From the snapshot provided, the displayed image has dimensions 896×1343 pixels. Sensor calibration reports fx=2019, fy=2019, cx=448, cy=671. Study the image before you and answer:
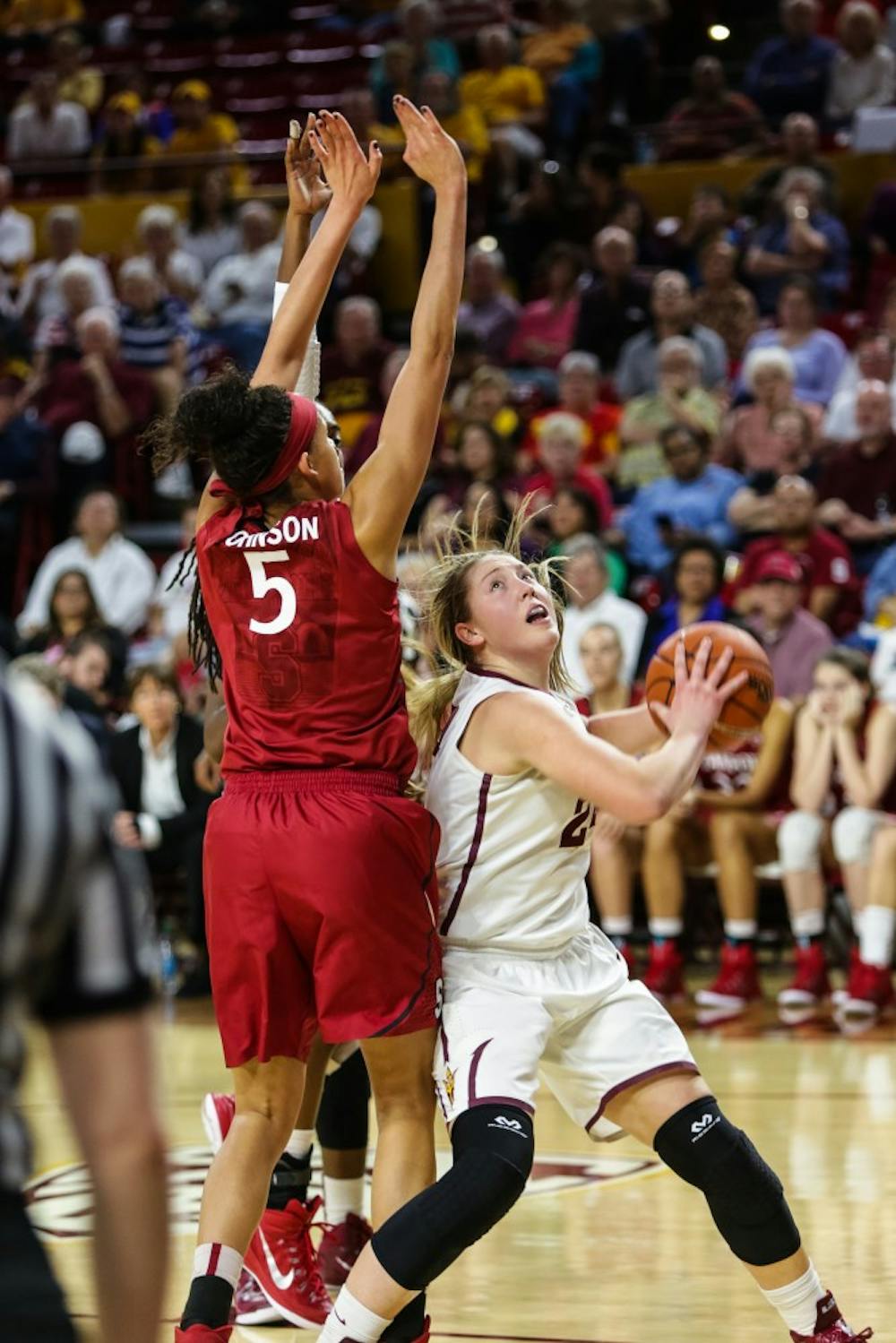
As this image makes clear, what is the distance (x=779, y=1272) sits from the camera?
3.36 meters

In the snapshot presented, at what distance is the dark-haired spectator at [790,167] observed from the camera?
11.8m

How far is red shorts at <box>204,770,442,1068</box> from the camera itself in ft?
10.7

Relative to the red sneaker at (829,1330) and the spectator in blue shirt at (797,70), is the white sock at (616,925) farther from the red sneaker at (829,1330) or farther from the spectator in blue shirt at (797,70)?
the spectator in blue shirt at (797,70)

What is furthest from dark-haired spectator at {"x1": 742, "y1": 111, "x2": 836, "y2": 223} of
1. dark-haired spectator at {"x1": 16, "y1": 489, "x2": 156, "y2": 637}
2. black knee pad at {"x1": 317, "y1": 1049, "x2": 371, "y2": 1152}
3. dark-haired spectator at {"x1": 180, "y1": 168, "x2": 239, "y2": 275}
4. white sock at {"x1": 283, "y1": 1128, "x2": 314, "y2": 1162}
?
white sock at {"x1": 283, "y1": 1128, "x2": 314, "y2": 1162}

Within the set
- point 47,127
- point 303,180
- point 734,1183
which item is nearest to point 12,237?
point 47,127

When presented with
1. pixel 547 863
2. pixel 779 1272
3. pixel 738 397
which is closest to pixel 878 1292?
pixel 779 1272

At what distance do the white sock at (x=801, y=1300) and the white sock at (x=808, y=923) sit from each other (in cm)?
440

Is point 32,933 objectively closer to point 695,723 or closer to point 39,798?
point 39,798

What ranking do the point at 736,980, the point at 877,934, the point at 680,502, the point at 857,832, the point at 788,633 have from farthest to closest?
1. the point at 680,502
2. the point at 788,633
3. the point at 736,980
4. the point at 857,832
5. the point at 877,934

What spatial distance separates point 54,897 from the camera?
139 centimetres


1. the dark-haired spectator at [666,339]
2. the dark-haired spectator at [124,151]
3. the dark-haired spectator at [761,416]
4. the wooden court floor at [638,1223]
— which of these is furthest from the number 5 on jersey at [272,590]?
the dark-haired spectator at [124,151]

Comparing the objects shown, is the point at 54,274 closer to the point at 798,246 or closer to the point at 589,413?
the point at 589,413

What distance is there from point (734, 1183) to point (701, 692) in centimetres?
81

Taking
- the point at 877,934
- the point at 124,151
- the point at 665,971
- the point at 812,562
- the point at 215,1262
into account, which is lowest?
the point at 665,971
